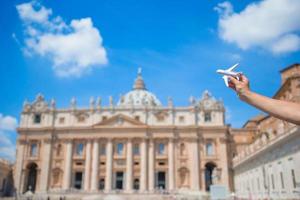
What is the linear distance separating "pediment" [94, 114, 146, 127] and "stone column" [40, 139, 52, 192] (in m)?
8.93

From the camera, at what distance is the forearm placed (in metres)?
2.35

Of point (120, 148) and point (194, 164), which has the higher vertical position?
point (120, 148)

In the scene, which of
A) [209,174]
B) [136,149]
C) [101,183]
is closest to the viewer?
[101,183]

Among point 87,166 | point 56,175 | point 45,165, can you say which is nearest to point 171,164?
point 87,166

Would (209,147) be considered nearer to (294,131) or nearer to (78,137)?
(78,137)

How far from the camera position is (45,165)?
188 feet

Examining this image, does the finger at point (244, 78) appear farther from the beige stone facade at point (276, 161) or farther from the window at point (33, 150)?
the window at point (33, 150)

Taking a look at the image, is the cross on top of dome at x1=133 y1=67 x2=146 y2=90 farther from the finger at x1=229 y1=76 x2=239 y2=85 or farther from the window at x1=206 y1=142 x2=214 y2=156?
the finger at x1=229 y1=76 x2=239 y2=85

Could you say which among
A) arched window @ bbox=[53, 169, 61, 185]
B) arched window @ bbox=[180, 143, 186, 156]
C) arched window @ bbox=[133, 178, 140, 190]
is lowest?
arched window @ bbox=[133, 178, 140, 190]

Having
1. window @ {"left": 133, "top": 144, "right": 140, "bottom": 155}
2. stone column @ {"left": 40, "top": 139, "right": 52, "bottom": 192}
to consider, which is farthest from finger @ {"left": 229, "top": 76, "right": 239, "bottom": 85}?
stone column @ {"left": 40, "top": 139, "right": 52, "bottom": 192}

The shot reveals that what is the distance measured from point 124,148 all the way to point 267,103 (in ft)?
184

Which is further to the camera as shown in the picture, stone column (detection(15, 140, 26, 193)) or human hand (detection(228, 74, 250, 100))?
stone column (detection(15, 140, 26, 193))

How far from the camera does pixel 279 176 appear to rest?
96.9 ft

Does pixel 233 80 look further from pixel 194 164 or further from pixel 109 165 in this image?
pixel 109 165
